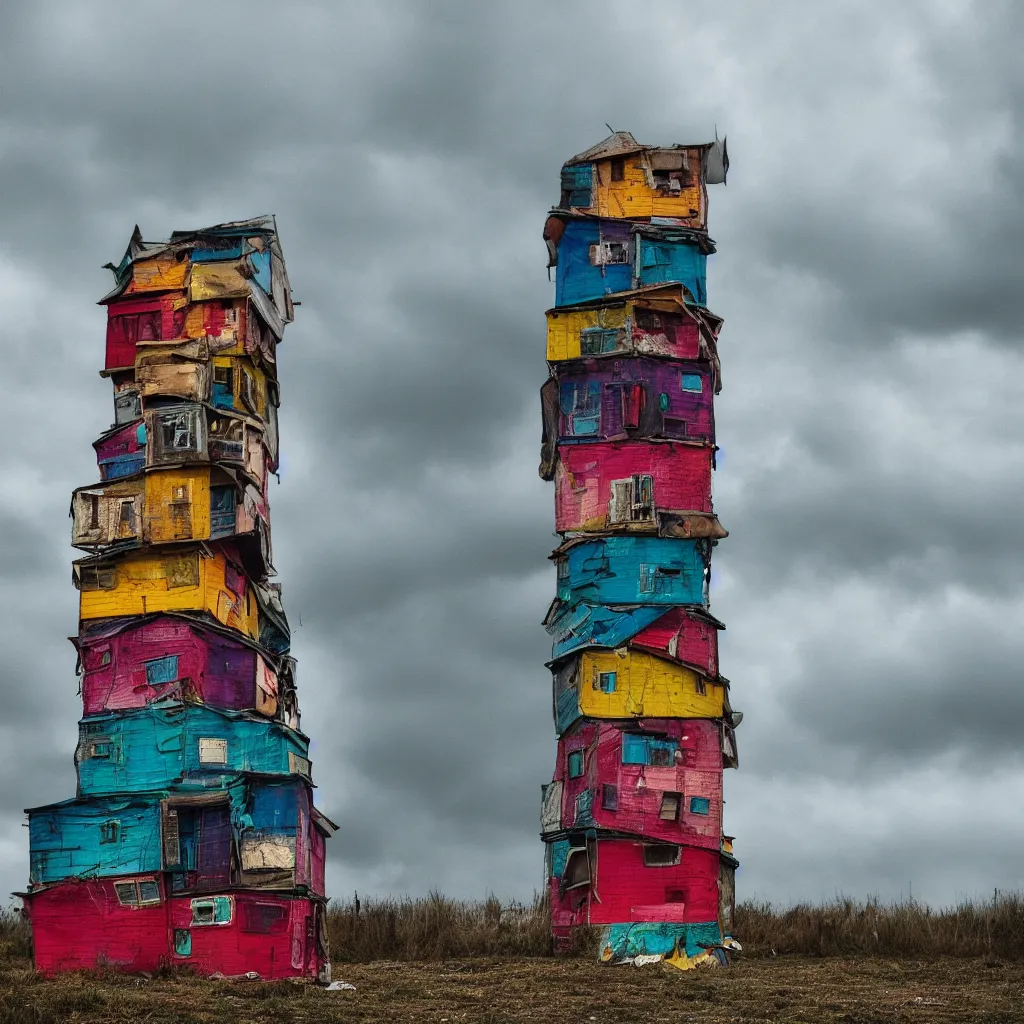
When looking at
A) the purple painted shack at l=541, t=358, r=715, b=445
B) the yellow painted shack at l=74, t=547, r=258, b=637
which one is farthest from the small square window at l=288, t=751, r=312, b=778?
the purple painted shack at l=541, t=358, r=715, b=445

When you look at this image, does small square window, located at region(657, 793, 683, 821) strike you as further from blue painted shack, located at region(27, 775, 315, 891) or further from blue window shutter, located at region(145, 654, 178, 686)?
blue window shutter, located at region(145, 654, 178, 686)

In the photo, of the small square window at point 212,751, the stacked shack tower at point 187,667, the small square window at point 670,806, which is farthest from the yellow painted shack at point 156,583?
the small square window at point 670,806

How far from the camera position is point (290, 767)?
37.4m

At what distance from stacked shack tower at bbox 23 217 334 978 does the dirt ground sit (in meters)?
1.41

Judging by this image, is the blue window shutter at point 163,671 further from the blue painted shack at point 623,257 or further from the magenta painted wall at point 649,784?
the blue painted shack at point 623,257

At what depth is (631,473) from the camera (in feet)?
133

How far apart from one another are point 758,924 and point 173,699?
47.3 feet

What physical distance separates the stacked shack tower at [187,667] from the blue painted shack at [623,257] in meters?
6.25

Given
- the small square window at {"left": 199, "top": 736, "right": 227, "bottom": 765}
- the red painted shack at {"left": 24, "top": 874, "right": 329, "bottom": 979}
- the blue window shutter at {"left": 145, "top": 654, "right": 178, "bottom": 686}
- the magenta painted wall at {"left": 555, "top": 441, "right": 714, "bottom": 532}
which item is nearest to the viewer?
the red painted shack at {"left": 24, "top": 874, "right": 329, "bottom": 979}

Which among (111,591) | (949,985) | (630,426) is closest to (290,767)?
(111,591)

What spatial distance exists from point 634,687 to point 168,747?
31.0 ft

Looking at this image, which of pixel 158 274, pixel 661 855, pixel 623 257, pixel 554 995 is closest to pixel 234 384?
pixel 158 274

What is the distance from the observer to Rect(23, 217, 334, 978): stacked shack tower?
35562 millimetres

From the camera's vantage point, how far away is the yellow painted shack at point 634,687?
39.5 metres
